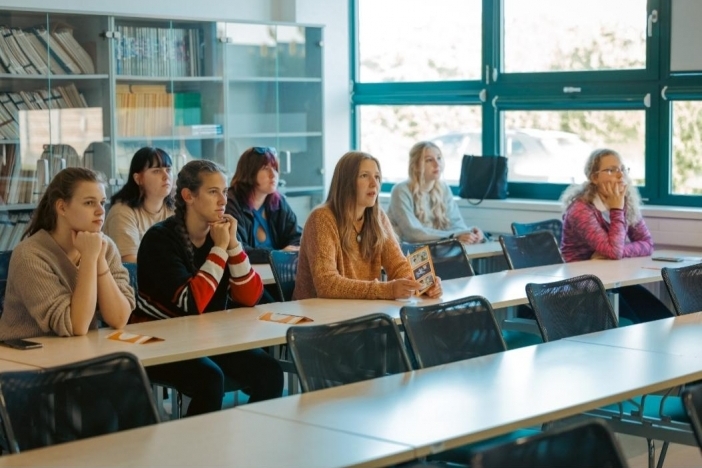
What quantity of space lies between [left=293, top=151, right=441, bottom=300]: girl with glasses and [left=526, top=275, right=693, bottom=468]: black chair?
0.68 m

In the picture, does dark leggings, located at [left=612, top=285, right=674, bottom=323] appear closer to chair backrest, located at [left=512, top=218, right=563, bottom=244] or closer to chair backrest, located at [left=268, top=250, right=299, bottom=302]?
chair backrest, located at [left=512, top=218, right=563, bottom=244]

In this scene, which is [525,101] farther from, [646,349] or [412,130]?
[646,349]

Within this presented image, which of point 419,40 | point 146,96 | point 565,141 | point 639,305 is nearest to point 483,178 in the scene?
point 565,141

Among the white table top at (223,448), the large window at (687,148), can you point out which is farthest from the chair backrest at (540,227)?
the white table top at (223,448)

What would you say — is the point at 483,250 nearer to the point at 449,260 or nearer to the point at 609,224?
the point at 609,224

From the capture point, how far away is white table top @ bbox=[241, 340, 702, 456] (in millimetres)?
2924

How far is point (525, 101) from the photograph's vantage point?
834 cm

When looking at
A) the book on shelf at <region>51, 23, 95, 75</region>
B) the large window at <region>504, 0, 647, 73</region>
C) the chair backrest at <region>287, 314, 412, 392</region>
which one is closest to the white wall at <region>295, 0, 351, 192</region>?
the large window at <region>504, 0, 647, 73</region>

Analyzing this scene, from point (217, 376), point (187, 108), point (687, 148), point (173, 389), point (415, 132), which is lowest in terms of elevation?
point (173, 389)

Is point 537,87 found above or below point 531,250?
above

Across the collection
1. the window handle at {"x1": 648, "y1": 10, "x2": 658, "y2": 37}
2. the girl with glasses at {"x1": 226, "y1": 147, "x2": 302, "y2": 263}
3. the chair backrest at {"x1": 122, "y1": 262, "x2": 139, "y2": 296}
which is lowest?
the chair backrest at {"x1": 122, "y1": 262, "x2": 139, "y2": 296}

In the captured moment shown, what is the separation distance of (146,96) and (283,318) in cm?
360

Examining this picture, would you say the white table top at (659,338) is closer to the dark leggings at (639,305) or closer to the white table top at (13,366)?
the dark leggings at (639,305)

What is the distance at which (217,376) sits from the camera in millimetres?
4473
